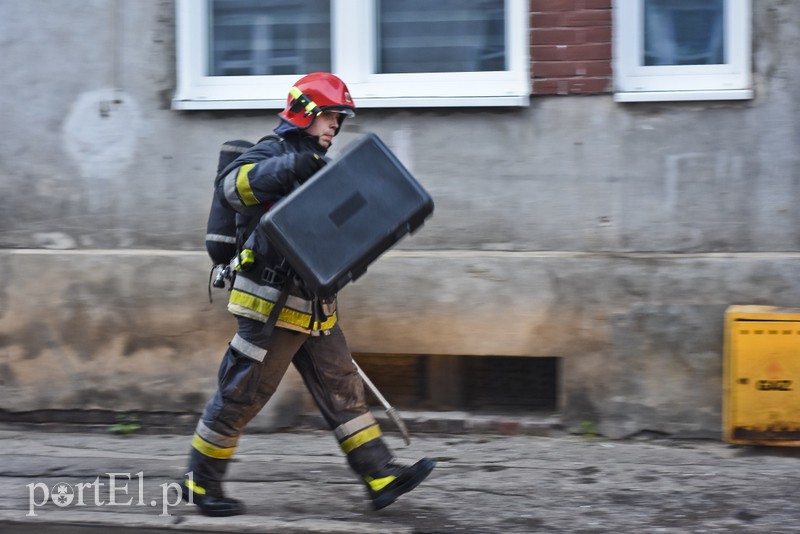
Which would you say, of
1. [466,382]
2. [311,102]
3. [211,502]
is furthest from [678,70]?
[211,502]

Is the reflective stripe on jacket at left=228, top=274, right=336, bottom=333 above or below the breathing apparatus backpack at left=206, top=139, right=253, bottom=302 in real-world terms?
below

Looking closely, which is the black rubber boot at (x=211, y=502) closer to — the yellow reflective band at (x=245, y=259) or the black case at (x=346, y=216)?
the yellow reflective band at (x=245, y=259)

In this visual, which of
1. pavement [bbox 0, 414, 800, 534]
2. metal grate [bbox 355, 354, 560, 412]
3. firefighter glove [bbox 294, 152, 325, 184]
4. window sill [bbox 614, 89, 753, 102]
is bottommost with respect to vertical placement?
pavement [bbox 0, 414, 800, 534]

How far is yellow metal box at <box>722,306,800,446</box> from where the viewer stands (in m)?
5.10

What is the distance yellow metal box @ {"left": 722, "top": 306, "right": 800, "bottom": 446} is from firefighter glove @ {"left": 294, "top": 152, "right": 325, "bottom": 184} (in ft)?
7.77

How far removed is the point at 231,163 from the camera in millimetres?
4141

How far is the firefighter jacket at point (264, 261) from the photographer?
4.02 meters

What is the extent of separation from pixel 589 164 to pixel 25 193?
326cm

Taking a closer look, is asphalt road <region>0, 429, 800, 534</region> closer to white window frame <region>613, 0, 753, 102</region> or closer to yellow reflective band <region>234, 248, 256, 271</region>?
yellow reflective band <region>234, 248, 256, 271</region>

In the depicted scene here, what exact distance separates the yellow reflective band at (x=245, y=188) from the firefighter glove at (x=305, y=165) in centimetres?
18

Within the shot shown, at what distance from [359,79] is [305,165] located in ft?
6.79

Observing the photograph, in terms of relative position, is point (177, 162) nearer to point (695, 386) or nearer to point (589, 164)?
point (589, 164)

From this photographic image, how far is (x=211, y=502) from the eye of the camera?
14.0 feet

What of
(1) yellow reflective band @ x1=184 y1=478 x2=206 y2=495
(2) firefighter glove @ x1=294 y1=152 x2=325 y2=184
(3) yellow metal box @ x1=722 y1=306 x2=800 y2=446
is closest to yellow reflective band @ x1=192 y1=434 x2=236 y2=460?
(1) yellow reflective band @ x1=184 y1=478 x2=206 y2=495
